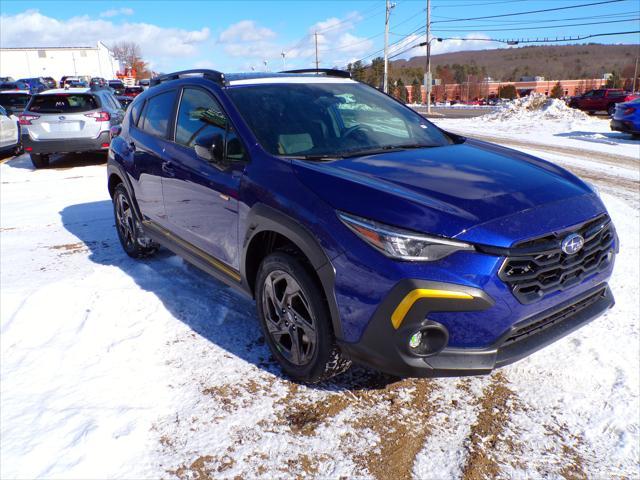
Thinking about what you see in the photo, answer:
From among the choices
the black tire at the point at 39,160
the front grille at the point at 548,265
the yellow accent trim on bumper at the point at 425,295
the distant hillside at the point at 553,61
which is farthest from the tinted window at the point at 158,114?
the distant hillside at the point at 553,61

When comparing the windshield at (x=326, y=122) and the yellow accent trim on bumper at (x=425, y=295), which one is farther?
the windshield at (x=326, y=122)

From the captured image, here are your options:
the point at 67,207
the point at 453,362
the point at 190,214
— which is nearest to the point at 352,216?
the point at 453,362

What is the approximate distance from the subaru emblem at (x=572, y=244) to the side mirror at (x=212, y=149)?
6.73ft

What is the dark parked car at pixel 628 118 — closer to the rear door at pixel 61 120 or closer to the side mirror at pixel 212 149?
the rear door at pixel 61 120

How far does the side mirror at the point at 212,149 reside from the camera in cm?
330

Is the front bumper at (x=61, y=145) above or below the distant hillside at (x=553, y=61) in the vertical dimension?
below

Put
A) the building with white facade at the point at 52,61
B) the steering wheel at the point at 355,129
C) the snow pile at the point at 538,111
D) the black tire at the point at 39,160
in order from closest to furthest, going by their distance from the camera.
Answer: the steering wheel at the point at 355,129 < the black tire at the point at 39,160 < the snow pile at the point at 538,111 < the building with white facade at the point at 52,61

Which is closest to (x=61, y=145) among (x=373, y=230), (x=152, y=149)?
(x=152, y=149)

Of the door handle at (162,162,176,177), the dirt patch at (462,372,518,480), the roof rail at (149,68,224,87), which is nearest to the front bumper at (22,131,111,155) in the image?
the roof rail at (149,68,224,87)

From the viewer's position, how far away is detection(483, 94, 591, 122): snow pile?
22859 mm

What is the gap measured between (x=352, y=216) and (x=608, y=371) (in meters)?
1.92

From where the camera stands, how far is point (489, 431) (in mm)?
2645

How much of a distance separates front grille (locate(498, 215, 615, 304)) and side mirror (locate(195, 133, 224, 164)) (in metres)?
1.89

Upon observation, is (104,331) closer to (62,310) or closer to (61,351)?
(61,351)
